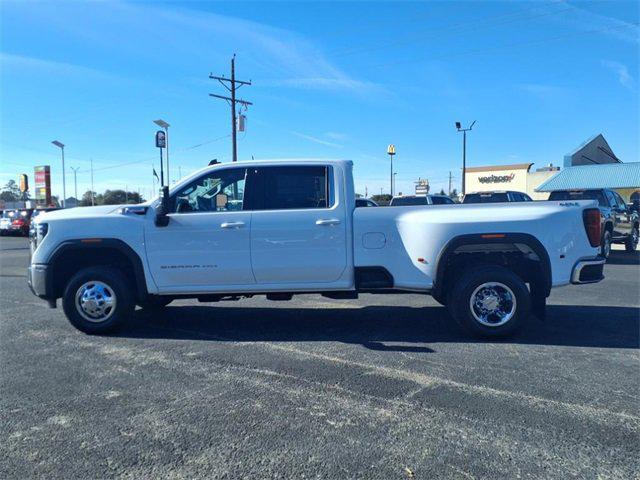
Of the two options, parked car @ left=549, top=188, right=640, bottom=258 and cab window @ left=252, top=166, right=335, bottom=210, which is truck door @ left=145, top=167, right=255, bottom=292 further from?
parked car @ left=549, top=188, right=640, bottom=258

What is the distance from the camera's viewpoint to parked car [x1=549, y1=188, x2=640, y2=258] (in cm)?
1380

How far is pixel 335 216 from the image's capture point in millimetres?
5730

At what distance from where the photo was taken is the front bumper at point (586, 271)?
5.53 m

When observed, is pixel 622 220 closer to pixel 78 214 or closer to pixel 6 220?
pixel 78 214

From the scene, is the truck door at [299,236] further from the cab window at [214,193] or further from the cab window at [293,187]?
the cab window at [214,193]

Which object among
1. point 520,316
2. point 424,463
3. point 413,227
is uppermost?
point 413,227

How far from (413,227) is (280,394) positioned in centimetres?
246

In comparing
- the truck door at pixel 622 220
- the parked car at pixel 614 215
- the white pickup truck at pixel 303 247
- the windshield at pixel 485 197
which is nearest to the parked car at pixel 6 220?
the windshield at pixel 485 197

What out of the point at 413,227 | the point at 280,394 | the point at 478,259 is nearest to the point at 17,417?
the point at 280,394

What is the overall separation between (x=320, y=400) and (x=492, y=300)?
256cm

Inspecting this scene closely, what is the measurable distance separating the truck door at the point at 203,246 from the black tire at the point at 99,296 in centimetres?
44

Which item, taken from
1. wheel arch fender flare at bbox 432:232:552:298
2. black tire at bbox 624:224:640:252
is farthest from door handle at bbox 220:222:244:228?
black tire at bbox 624:224:640:252

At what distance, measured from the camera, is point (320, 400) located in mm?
4016

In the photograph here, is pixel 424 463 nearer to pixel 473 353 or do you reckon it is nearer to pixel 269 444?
pixel 269 444
